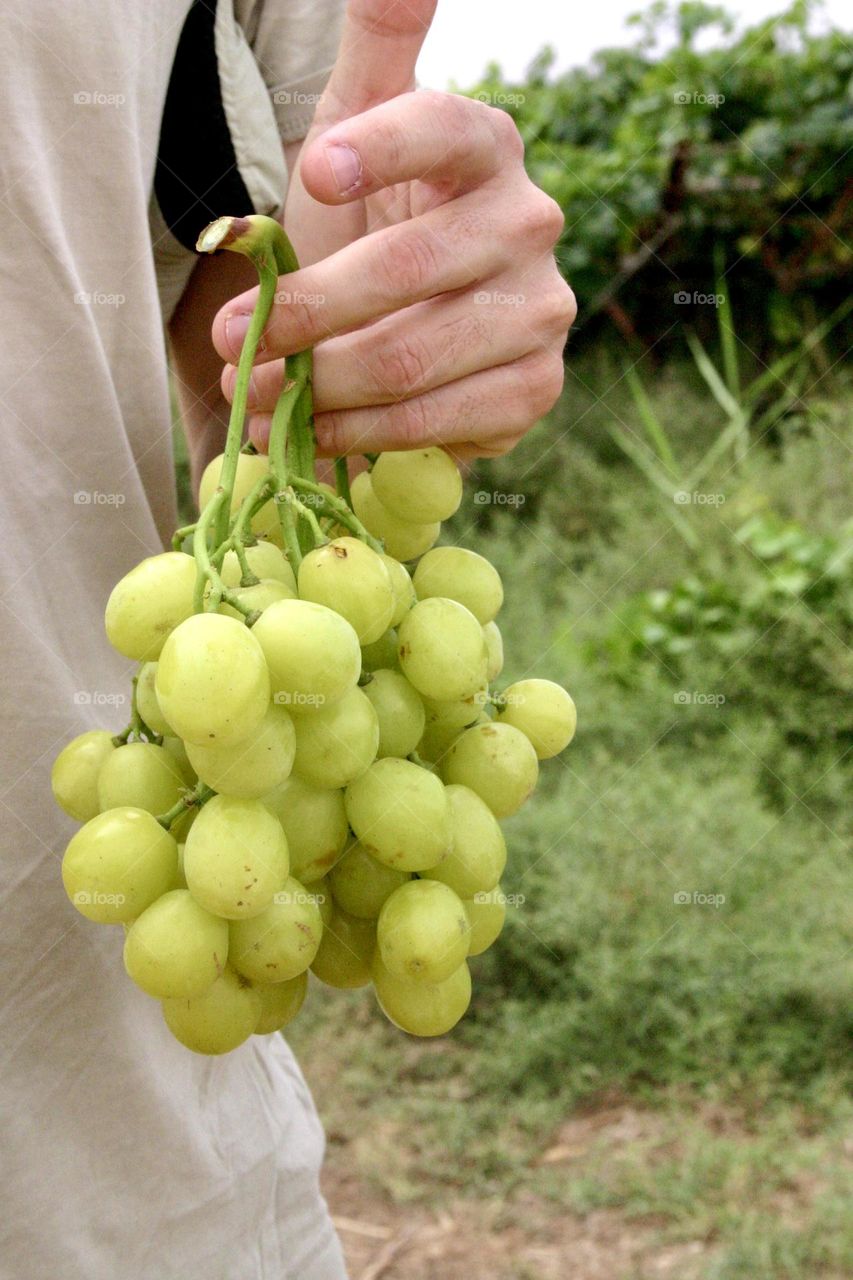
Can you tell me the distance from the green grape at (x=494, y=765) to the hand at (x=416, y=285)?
15 cm

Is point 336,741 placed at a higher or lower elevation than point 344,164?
lower

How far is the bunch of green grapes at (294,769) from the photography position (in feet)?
1.59

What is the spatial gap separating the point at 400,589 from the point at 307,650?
0.11 meters

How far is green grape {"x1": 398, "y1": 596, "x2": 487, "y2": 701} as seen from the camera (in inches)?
21.6

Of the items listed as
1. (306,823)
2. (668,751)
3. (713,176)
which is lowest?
(668,751)

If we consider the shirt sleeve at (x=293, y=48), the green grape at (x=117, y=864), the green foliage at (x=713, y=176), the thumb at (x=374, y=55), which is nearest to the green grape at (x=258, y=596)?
the green grape at (x=117, y=864)

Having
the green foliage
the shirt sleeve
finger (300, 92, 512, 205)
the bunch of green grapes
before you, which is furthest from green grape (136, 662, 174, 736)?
the green foliage

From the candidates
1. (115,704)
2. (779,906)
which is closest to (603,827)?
(779,906)

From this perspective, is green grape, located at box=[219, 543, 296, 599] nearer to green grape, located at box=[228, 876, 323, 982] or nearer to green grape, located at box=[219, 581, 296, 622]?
green grape, located at box=[219, 581, 296, 622]

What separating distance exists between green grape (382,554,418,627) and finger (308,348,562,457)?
0.06 meters

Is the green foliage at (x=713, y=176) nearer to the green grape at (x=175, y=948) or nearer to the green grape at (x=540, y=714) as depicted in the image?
the green grape at (x=540, y=714)

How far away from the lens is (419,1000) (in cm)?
56

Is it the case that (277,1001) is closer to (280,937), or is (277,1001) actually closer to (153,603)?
(280,937)

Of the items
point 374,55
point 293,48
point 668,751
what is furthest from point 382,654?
point 668,751
